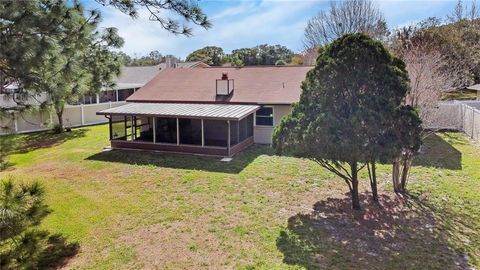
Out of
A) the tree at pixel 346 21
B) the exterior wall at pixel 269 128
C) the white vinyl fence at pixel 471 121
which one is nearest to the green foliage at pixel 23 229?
the exterior wall at pixel 269 128

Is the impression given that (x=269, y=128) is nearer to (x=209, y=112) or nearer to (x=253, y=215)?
(x=209, y=112)

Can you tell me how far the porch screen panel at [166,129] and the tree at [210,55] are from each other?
134 ft


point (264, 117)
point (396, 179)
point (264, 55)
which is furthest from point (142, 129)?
point (264, 55)

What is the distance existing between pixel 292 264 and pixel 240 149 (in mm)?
9714

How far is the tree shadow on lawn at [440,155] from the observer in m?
13.2

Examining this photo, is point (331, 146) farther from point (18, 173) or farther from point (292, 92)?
point (18, 173)

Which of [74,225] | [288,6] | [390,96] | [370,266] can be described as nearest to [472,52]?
[288,6]

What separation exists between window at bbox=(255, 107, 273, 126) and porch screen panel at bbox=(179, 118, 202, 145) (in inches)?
118

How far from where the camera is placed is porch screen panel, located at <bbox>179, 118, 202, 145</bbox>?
1744 cm

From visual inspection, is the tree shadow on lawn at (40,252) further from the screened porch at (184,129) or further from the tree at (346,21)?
the tree at (346,21)

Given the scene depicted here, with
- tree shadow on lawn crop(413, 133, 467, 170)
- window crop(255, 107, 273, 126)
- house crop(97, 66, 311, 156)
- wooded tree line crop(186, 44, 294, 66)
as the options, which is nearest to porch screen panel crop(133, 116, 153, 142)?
house crop(97, 66, 311, 156)

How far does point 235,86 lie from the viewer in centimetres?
1936

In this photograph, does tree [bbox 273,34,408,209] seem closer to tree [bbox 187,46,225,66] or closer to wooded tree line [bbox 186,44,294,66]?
wooded tree line [bbox 186,44,294,66]

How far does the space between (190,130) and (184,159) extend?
3.22 m
